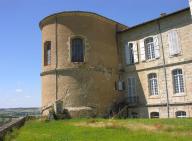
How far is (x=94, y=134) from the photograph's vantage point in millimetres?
12023

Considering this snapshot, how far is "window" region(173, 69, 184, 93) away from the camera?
64.5 ft

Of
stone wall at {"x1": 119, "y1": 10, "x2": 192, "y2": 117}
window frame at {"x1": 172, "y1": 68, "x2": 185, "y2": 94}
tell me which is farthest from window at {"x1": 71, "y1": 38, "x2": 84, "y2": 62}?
window frame at {"x1": 172, "y1": 68, "x2": 185, "y2": 94}

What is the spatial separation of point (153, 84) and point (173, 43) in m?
3.45

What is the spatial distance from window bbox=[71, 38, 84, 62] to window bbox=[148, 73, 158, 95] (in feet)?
17.9

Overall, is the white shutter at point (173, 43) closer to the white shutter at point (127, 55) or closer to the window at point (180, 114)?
the white shutter at point (127, 55)

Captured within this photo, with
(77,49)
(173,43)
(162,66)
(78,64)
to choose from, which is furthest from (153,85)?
(77,49)

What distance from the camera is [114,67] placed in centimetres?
2298

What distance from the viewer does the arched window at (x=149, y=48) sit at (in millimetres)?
21828

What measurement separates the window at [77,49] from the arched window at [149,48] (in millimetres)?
5084

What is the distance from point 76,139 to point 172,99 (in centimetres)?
1064

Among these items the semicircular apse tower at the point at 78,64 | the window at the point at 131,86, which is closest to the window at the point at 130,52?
the semicircular apse tower at the point at 78,64

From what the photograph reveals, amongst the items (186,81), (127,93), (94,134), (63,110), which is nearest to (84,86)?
(63,110)

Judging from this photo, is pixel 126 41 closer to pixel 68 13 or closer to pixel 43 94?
pixel 68 13

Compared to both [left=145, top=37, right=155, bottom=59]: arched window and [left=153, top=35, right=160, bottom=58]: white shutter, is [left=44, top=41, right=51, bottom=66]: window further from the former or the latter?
[left=153, top=35, right=160, bottom=58]: white shutter
